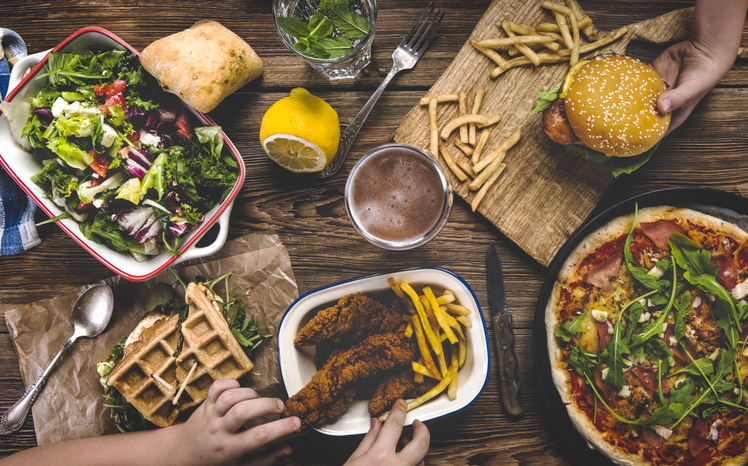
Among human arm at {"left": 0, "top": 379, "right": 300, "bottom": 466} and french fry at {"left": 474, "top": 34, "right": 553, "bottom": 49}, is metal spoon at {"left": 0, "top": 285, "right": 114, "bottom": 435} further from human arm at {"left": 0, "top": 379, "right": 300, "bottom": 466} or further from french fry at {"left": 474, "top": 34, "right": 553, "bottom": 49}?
french fry at {"left": 474, "top": 34, "right": 553, "bottom": 49}

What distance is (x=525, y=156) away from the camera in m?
2.04

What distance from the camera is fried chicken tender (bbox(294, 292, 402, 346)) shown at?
70.4 inches

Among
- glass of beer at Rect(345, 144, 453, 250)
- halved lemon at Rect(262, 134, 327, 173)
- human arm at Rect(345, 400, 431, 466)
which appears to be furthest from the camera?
glass of beer at Rect(345, 144, 453, 250)

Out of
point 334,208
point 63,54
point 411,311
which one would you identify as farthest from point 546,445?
point 63,54

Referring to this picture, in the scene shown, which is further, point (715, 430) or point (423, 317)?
point (715, 430)

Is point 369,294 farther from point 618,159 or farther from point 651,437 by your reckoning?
point 651,437

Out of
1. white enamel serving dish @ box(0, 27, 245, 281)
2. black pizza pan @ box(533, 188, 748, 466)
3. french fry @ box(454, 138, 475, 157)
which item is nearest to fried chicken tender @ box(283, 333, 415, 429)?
black pizza pan @ box(533, 188, 748, 466)

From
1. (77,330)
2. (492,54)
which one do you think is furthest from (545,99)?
(77,330)

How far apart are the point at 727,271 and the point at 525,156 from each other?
1.11 m

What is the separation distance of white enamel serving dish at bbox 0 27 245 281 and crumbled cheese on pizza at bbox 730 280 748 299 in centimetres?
241

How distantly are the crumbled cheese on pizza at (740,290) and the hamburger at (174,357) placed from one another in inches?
91.4

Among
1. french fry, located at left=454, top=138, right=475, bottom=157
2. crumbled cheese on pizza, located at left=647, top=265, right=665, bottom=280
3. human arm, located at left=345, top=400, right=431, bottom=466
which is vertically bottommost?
human arm, located at left=345, top=400, right=431, bottom=466

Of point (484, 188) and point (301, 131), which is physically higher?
point (301, 131)

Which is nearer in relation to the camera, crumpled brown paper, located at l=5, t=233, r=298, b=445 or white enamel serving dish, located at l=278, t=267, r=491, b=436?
white enamel serving dish, located at l=278, t=267, r=491, b=436
